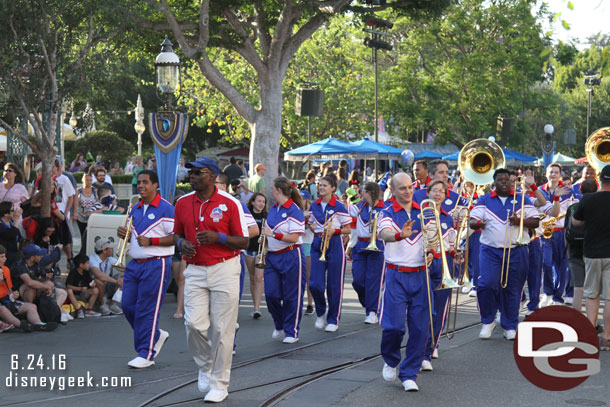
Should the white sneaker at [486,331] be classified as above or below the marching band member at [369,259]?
below

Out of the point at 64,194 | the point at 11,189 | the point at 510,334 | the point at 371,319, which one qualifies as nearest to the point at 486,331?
the point at 510,334

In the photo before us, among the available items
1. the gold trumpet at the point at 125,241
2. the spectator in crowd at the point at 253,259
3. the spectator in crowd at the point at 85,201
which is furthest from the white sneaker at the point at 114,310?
the spectator in crowd at the point at 85,201

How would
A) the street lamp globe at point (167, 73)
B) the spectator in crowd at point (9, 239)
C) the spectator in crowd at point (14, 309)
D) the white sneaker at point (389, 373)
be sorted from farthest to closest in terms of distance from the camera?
1. the street lamp globe at point (167, 73)
2. the spectator in crowd at point (9, 239)
3. the spectator in crowd at point (14, 309)
4. the white sneaker at point (389, 373)

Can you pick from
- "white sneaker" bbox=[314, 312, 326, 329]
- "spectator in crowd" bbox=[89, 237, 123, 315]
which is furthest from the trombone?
"spectator in crowd" bbox=[89, 237, 123, 315]

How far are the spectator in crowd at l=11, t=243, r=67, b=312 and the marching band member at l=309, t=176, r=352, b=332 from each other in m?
3.10

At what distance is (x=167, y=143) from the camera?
14.9m

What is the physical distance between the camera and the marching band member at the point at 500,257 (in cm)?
1098

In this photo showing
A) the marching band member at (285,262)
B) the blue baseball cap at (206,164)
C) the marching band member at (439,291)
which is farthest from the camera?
the marching band member at (285,262)

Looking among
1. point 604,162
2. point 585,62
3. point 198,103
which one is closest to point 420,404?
point 604,162

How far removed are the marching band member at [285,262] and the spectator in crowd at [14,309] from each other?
2.64 meters

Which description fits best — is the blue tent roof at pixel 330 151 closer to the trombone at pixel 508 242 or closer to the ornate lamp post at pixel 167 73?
the ornate lamp post at pixel 167 73

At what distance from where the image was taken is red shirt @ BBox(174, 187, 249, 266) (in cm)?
788

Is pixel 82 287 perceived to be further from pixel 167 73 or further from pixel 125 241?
pixel 167 73

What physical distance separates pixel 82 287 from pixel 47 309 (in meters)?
0.96
